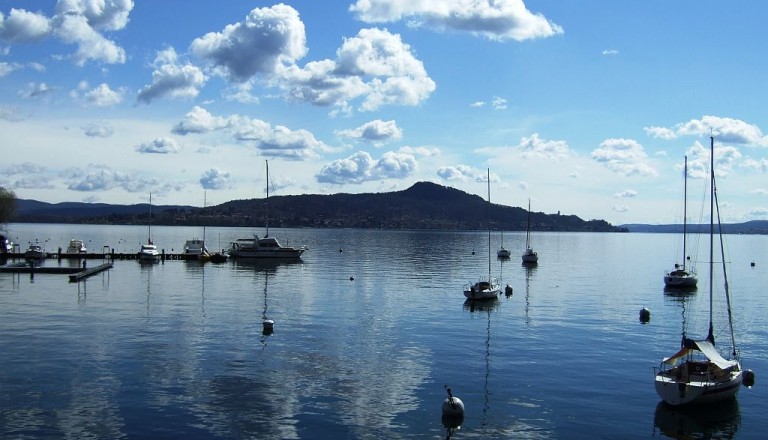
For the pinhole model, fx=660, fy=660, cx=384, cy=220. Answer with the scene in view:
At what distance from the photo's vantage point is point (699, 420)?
1246 inches

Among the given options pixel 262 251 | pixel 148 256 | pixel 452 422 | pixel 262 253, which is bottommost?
pixel 452 422

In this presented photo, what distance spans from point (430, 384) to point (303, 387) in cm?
679

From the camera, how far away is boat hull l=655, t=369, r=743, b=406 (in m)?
32.3

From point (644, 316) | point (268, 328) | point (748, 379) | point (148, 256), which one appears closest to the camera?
point (748, 379)

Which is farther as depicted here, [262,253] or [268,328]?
[262,253]

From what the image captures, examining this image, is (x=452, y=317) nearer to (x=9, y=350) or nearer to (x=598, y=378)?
(x=598, y=378)

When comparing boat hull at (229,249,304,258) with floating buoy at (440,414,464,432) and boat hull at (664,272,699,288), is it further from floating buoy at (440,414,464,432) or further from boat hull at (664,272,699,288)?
floating buoy at (440,414,464,432)

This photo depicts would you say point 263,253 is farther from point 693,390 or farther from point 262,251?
point 693,390

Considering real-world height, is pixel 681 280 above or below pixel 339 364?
above

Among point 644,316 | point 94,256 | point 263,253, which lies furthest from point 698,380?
point 94,256

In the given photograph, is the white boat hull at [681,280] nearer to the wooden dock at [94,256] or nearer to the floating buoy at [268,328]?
the floating buoy at [268,328]

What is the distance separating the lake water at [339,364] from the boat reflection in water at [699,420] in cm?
13

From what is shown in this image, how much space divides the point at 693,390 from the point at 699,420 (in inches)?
59.3

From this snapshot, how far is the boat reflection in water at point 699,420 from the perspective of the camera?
29.6 meters
